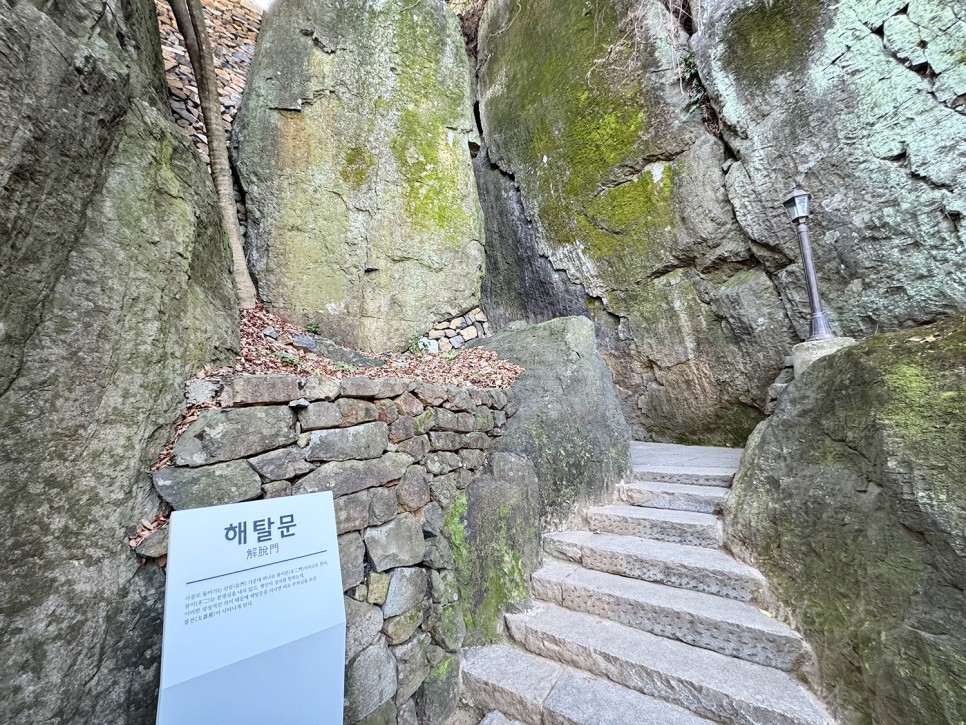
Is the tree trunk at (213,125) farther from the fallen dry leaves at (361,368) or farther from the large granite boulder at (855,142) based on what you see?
the large granite boulder at (855,142)

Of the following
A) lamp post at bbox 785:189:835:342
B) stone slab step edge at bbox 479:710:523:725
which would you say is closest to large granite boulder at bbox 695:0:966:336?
lamp post at bbox 785:189:835:342

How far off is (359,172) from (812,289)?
4864 mm

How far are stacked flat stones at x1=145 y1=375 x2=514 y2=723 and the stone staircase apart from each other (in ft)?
1.58

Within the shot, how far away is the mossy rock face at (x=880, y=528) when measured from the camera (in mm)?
1594

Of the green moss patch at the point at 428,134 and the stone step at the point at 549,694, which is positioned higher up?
the green moss patch at the point at 428,134

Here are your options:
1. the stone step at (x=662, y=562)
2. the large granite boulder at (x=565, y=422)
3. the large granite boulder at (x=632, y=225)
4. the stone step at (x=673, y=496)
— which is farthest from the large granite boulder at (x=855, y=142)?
the stone step at (x=662, y=562)

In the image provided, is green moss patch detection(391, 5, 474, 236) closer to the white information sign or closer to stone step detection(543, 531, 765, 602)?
stone step detection(543, 531, 765, 602)

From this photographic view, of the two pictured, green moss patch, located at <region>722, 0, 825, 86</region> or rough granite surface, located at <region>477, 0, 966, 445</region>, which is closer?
rough granite surface, located at <region>477, 0, 966, 445</region>

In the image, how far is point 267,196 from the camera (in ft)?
13.1

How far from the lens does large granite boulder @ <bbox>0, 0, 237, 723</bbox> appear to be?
111cm

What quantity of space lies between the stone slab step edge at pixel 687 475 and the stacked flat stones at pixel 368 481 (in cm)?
183

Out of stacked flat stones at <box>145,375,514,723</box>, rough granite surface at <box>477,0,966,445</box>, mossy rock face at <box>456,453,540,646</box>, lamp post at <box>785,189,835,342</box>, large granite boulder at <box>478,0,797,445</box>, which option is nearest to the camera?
stacked flat stones at <box>145,375,514,723</box>

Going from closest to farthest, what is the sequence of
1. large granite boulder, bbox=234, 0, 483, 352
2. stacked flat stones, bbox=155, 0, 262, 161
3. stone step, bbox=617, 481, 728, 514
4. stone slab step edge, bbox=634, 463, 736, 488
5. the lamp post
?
stone step, bbox=617, 481, 728, 514 < stone slab step edge, bbox=634, 463, 736, 488 < the lamp post < large granite boulder, bbox=234, 0, 483, 352 < stacked flat stones, bbox=155, 0, 262, 161

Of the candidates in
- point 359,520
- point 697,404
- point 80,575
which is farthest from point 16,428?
point 697,404
